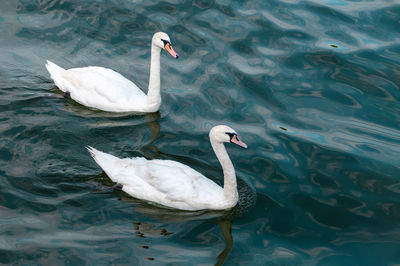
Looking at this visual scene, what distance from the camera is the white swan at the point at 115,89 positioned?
12836 millimetres

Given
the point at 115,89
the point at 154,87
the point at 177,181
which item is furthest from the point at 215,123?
the point at 177,181

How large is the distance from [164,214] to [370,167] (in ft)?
13.5

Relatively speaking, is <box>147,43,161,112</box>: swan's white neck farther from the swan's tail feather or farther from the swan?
the swan

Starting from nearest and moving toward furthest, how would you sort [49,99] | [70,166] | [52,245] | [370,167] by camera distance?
[52,245], [70,166], [370,167], [49,99]

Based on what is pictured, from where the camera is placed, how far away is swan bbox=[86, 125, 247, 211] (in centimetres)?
996

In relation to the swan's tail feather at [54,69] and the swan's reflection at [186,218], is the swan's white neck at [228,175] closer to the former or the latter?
the swan's reflection at [186,218]

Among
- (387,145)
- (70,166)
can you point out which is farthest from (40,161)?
(387,145)

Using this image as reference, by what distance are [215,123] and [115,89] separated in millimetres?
2174

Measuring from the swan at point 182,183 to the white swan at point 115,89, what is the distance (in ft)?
8.76

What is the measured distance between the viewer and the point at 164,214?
32.8 feet

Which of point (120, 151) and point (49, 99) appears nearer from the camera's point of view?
point (120, 151)

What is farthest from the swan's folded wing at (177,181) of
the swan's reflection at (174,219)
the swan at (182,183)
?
the swan's reflection at (174,219)

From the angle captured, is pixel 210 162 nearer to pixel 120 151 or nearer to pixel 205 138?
pixel 205 138

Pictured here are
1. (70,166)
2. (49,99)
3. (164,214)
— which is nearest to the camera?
(164,214)
